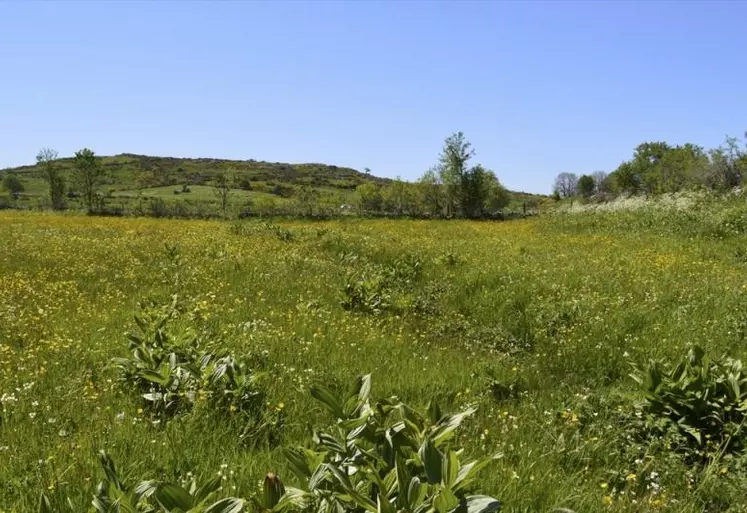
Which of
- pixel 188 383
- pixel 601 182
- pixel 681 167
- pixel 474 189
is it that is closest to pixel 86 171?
pixel 474 189

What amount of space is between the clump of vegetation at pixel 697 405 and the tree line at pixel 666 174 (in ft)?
98.3

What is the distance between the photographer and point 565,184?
455ft

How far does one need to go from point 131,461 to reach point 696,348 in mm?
4577

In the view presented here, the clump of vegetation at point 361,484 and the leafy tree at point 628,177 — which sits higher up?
the leafy tree at point 628,177

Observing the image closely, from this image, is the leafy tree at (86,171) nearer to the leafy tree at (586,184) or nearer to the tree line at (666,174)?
the tree line at (666,174)

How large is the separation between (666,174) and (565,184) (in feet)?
265

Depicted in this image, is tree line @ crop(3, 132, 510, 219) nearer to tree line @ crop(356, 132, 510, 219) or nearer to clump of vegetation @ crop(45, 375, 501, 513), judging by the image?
tree line @ crop(356, 132, 510, 219)

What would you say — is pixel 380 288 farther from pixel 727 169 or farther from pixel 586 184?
pixel 586 184

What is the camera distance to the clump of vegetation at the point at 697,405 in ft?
12.7

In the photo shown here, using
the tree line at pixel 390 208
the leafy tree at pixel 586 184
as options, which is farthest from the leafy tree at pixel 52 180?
the leafy tree at pixel 586 184

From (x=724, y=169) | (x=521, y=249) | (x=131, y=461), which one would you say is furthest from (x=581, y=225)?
(x=131, y=461)

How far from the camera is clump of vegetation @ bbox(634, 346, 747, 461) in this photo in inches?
153

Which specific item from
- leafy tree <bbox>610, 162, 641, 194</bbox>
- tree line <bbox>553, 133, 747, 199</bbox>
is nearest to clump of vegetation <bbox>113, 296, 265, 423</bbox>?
tree line <bbox>553, 133, 747, 199</bbox>

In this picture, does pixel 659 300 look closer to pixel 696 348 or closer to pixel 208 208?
pixel 696 348
